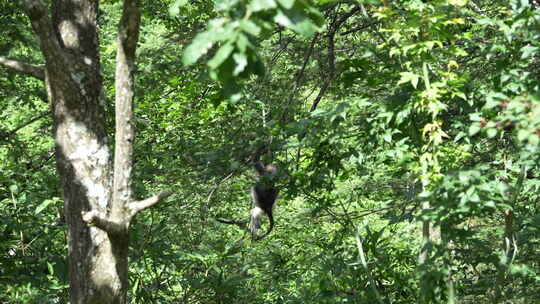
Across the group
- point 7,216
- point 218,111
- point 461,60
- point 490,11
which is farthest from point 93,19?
point 490,11

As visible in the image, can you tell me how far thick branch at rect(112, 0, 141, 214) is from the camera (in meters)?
2.34

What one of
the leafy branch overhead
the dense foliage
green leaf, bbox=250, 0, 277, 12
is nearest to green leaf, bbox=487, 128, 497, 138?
the dense foliage

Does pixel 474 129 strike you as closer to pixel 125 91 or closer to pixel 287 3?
pixel 287 3

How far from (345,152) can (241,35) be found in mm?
1722

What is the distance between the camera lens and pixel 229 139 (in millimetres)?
4012

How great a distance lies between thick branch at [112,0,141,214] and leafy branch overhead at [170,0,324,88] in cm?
98

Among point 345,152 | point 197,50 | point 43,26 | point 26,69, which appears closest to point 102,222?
point 43,26

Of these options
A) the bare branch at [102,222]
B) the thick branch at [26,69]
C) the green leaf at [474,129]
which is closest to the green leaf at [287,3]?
the green leaf at [474,129]

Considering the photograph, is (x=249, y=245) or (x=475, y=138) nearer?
(x=475, y=138)

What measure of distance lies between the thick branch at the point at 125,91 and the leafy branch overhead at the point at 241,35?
98 centimetres

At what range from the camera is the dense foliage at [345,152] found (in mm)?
2240

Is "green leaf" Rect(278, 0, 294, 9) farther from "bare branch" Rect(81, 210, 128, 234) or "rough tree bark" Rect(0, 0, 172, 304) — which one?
"rough tree bark" Rect(0, 0, 172, 304)

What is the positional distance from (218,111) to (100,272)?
9.49 ft

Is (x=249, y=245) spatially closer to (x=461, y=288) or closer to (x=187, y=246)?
(x=187, y=246)
